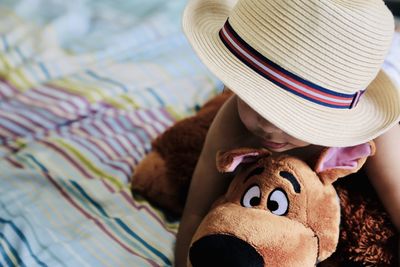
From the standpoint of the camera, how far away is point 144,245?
0.94 metres

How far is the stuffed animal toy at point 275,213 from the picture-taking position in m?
0.67

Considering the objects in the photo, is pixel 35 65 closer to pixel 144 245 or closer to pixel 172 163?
pixel 172 163

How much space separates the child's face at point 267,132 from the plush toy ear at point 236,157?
2 cm

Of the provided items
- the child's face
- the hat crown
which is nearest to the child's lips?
the child's face

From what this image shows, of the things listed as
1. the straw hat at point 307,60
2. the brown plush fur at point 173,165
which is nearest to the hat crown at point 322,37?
the straw hat at point 307,60

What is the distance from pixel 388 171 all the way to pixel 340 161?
86mm

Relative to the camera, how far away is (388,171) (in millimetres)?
813

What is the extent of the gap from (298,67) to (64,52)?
0.98 m

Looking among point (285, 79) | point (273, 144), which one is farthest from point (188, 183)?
point (285, 79)

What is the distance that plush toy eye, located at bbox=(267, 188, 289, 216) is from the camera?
0.72 meters

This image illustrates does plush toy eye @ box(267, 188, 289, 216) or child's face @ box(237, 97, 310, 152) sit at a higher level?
child's face @ box(237, 97, 310, 152)

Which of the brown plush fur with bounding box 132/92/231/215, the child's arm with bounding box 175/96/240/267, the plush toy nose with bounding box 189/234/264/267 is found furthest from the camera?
the brown plush fur with bounding box 132/92/231/215

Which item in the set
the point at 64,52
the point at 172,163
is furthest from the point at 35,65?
the point at 172,163

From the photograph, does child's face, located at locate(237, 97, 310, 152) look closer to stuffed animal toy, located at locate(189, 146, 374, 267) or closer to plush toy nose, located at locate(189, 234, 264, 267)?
stuffed animal toy, located at locate(189, 146, 374, 267)
